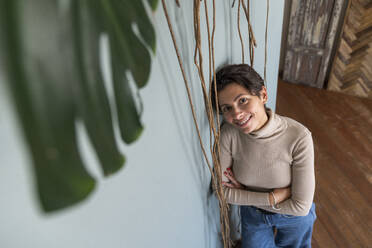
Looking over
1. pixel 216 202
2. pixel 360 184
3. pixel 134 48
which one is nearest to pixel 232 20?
pixel 134 48

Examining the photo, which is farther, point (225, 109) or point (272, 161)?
point (272, 161)

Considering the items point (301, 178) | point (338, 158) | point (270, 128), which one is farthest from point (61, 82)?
point (338, 158)

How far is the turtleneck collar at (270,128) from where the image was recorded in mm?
997

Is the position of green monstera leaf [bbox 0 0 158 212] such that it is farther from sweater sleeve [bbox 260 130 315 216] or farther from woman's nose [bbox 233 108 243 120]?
sweater sleeve [bbox 260 130 315 216]

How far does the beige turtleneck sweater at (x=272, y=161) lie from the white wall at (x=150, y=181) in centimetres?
15

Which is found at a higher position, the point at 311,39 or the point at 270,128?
the point at 270,128

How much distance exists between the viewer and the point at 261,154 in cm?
106

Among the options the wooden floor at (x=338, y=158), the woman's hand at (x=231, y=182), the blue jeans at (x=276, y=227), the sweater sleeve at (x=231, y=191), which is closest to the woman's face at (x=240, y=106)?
the sweater sleeve at (x=231, y=191)

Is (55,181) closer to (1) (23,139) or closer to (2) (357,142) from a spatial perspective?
(1) (23,139)

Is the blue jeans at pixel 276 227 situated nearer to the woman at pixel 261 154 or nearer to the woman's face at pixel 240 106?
the woman at pixel 261 154

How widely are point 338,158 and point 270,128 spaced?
62.8 inches

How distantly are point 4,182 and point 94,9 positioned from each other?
0.25 meters

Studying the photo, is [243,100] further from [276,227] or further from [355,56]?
[355,56]

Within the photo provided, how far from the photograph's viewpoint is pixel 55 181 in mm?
229
